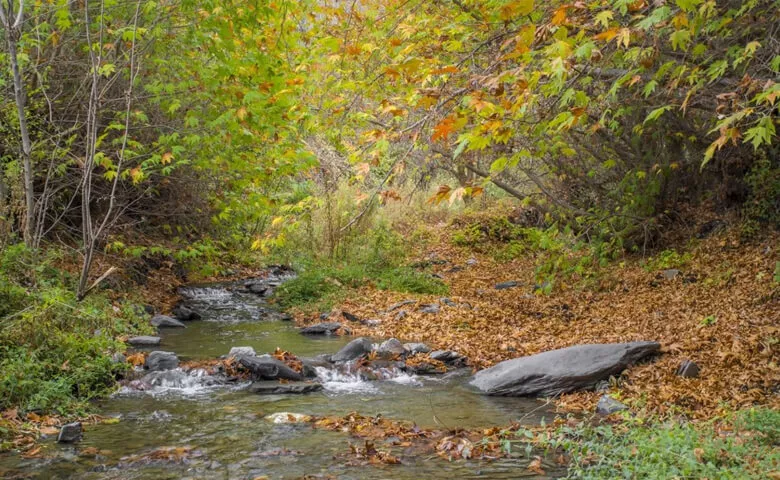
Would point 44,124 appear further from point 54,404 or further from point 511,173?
point 511,173

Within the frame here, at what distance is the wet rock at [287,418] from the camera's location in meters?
5.35

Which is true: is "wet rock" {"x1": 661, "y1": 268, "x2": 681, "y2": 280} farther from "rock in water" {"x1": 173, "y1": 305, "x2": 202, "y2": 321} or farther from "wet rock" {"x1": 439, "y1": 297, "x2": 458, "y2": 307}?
"rock in water" {"x1": 173, "y1": 305, "x2": 202, "y2": 321}

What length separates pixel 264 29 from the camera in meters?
8.87

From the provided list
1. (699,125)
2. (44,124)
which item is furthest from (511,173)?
(44,124)

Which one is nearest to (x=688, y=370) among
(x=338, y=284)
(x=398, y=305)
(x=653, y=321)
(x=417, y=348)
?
(x=653, y=321)

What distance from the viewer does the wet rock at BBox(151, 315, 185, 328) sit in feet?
31.9

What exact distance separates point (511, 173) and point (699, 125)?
602cm

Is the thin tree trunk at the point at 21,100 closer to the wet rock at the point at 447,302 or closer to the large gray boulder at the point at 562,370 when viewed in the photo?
the large gray boulder at the point at 562,370

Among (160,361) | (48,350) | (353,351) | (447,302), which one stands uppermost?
(48,350)

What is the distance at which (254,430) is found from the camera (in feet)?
16.7

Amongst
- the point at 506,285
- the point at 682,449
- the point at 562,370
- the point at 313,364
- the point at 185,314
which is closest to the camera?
the point at 682,449

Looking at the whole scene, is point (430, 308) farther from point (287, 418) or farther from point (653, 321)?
point (287, 418)

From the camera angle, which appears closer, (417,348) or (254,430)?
(254,430)

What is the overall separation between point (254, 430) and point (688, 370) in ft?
13.2
